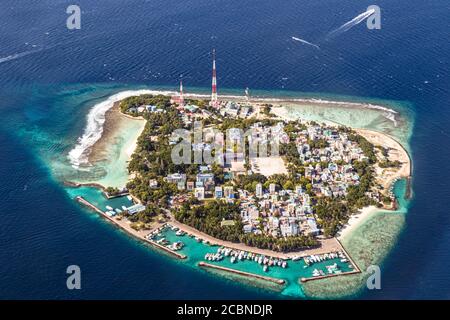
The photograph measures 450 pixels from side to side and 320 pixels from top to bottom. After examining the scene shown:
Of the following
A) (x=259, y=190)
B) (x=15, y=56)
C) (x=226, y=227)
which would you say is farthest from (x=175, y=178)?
(x=15, y=56)

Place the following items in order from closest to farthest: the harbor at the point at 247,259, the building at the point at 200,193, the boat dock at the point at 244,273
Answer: the boat dock at the point at 244,273
the harbor at the point at 247,259
the building at the point at 200,193

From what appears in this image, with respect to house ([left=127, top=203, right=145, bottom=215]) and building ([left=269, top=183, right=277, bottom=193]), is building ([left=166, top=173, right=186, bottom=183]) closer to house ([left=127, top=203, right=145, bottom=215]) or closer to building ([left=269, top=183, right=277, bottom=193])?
house ([left=127, top=203, right=145, bottom=215])

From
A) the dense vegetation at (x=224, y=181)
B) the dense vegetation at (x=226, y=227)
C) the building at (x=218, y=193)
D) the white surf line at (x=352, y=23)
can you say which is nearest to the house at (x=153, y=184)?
the dense vegetation at (x=224, y=181)

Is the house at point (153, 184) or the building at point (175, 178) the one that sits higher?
the building at point (175, 178)

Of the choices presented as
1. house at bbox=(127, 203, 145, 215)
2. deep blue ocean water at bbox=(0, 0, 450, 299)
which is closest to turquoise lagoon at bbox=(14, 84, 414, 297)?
deep blue ocean water at bbox=(0, 0, 450, 299)

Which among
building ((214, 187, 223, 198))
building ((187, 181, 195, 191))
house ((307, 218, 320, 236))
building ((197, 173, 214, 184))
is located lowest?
house ((307, 218, 320, 236))

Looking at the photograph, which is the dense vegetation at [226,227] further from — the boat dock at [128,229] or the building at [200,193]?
Answer: the boat dock at [128,229]

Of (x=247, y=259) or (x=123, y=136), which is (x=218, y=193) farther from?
(x=123, y=136)
